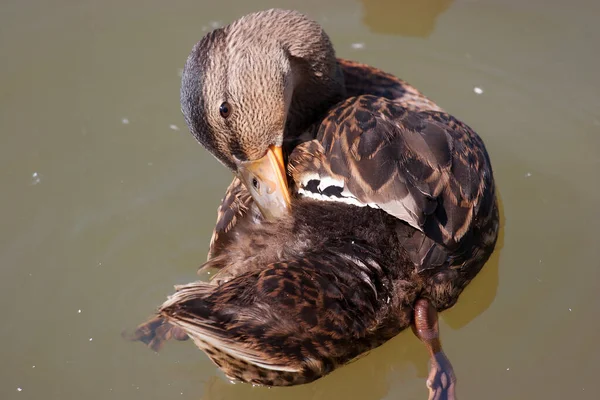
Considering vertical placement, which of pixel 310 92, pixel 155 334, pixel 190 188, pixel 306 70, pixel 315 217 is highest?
pixel 306 70

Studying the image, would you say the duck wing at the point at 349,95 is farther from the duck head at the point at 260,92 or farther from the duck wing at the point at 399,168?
the duck wing at the point at 399,168

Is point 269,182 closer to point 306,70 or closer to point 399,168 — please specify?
point 399,168

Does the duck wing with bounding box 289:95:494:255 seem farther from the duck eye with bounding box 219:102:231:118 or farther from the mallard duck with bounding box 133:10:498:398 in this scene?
the duck eye with bounding box 219:102:231:118

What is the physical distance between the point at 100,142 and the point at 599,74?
3.43m

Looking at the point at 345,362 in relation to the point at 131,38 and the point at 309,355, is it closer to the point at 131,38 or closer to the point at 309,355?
the point at 309,355

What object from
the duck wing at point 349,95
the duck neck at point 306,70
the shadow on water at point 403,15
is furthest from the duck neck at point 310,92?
the shadow on water at point 403,15

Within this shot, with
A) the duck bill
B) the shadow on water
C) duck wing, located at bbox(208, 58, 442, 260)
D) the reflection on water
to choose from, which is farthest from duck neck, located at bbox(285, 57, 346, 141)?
the shadow on water

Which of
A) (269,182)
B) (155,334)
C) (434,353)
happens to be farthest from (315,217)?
(155,334)

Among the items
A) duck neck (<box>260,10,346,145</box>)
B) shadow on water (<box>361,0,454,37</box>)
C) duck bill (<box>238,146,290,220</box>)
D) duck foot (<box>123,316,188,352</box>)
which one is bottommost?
duck foot (<box>123,316,188,352</box>)

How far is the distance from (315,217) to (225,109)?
73 cm

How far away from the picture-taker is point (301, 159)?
10.6ft

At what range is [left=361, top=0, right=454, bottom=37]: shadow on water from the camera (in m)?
5.30

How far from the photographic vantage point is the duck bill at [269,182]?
10.6 ft

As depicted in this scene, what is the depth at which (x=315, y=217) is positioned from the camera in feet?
10.1
